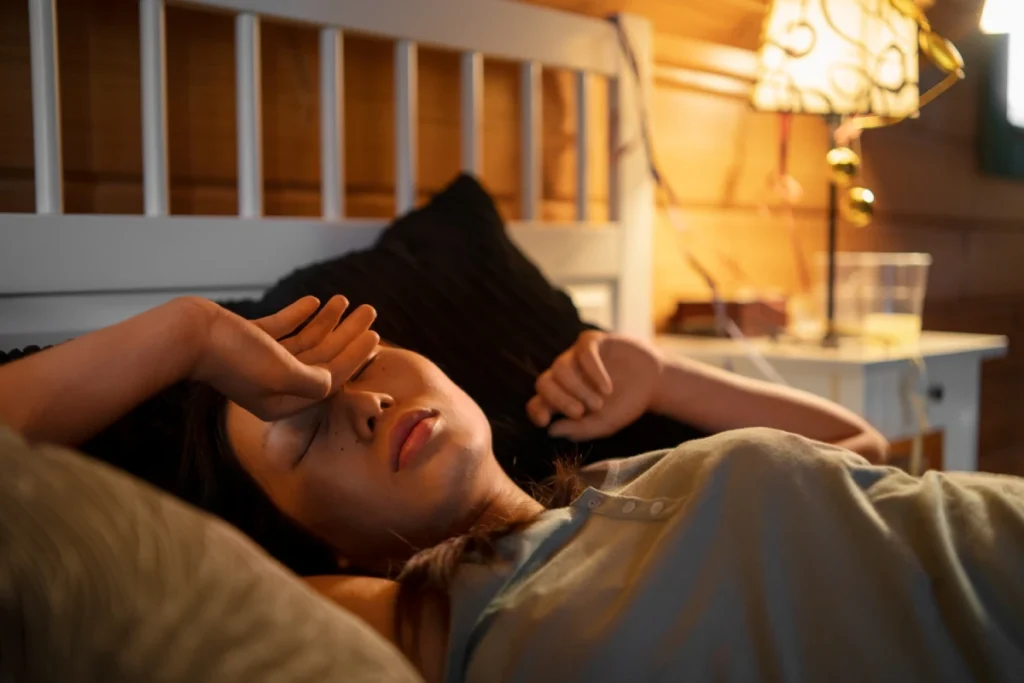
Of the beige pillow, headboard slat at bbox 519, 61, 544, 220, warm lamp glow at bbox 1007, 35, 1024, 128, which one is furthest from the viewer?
warm lamp glow at bbox 1007, 35, 1024, 128

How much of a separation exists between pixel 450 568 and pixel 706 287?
4.63 ft

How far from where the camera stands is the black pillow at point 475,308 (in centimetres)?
90

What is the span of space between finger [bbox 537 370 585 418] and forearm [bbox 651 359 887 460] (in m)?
0.12

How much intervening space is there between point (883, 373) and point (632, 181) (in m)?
0.51

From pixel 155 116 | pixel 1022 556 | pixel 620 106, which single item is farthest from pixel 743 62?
pixel 1022 556

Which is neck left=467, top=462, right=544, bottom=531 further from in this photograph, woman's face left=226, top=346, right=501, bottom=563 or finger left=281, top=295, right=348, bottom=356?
finger left=281, top=295, right=348, bottom=356

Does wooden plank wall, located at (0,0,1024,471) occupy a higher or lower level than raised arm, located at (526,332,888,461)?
higher

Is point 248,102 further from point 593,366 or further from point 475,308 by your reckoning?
point 593,366

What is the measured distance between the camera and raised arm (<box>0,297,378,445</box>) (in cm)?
60

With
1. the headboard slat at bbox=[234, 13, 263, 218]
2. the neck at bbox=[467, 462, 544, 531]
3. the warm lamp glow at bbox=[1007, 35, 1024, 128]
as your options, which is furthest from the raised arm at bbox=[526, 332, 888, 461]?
the warm lamp glow at bbox=[1007, 35, 1024, 128]

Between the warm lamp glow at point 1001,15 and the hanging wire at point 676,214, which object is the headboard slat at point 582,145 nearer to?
the hanging wire at point 676,214

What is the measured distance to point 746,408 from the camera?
40.9 inches

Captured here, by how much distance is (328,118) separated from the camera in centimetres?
113

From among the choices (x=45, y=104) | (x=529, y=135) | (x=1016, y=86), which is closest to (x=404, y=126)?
(x=529, y=135)
